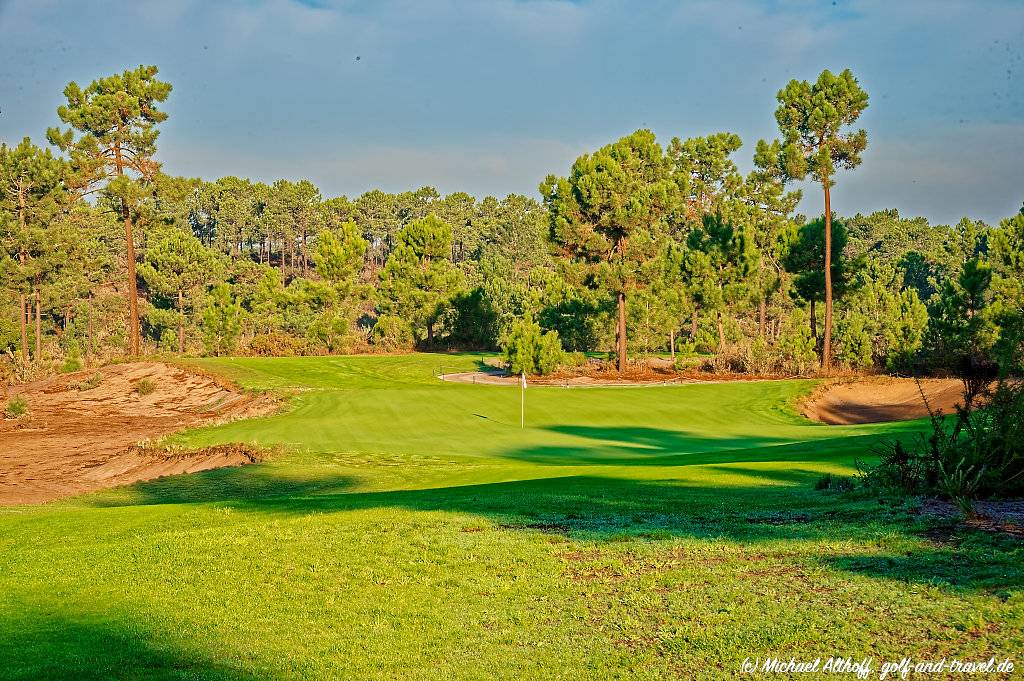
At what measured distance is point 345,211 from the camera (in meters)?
123

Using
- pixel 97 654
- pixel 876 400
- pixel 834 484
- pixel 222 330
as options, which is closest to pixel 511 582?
pixel 97 654

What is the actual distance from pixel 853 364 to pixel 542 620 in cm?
4404

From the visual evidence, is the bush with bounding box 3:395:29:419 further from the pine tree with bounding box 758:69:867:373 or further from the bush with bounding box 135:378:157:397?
the pine tree with bounding box 758:69:867:373

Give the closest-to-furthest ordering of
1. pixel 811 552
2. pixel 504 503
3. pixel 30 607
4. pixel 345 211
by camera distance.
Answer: pixel 30 607 → pixel 811 552 → pixel 504 503 → pixel 345 211

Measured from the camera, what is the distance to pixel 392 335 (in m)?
63.6

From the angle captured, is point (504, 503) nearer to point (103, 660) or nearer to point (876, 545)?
point (876, 545)

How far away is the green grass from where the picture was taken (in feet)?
19.1

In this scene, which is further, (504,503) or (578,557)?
(504,503)

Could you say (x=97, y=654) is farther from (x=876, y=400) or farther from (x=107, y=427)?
(x=876, y=400)

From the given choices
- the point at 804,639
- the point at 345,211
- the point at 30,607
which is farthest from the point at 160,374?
the point at 345,211

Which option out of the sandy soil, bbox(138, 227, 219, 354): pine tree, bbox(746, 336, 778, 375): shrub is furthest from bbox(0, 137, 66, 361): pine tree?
bbox(746, 336, 778, 375): shrub

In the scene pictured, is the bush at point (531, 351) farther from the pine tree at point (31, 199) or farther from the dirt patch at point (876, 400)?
the pine tree at point (31, 199)

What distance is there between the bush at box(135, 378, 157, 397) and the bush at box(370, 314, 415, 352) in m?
24.3

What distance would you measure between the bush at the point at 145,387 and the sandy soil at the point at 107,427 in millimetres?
231
